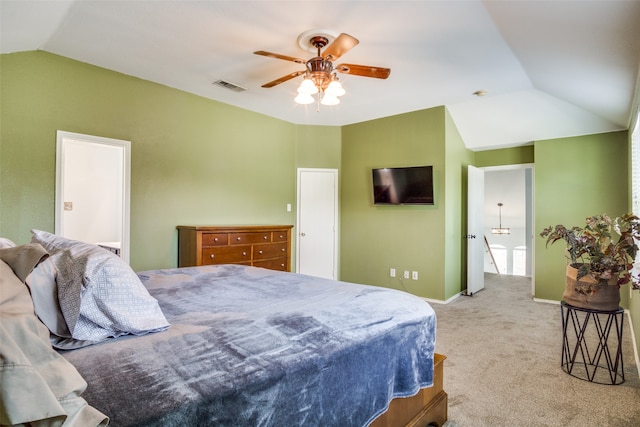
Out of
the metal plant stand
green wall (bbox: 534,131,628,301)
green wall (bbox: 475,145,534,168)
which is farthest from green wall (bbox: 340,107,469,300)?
the metal plant stand

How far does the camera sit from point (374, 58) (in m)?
3.16

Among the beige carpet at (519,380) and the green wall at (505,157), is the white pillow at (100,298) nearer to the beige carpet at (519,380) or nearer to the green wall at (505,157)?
the beige carpet at (519,380)

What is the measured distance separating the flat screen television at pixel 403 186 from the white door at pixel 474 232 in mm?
862

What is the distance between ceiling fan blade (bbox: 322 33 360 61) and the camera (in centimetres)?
230

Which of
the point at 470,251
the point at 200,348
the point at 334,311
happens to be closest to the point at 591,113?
the point at 470,251

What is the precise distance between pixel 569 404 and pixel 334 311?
1.76 meters

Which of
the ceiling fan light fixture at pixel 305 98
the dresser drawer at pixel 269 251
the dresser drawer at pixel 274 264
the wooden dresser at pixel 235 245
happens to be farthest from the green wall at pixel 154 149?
the ceiling fan light fixture at pixel 305 98

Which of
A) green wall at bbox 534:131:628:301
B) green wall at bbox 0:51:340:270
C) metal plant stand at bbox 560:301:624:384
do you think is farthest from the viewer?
green wall at bbox 534:131:628:301

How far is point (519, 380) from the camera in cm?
247

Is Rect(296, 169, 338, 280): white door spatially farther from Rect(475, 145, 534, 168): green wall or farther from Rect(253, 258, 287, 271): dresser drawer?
Rect(475, 145, 534, 168): green wall

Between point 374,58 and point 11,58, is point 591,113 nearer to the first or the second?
point 374,58

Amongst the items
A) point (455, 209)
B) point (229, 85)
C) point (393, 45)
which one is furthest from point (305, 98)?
point (455, 209)

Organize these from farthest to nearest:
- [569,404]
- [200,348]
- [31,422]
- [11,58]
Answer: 1. [11,58]
2. [569,404]
3. [200,348]
4. [31,422]

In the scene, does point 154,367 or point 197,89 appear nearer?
point 154,367
